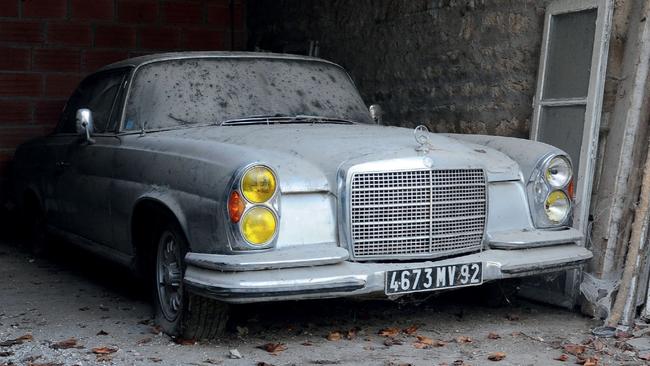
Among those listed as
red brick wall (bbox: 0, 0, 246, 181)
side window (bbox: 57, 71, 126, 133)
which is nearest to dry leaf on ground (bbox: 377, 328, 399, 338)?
side window (bbox: 57, 71, 126, 133)

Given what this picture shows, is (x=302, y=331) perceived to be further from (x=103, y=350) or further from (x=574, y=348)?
A: (x=574, y=348)

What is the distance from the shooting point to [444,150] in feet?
16.5

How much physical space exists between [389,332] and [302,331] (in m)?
0.49

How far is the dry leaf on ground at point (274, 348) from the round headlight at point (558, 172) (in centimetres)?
178

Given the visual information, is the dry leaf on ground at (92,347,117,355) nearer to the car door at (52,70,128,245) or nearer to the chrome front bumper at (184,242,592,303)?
the chrome front bumper at (184,242,592,303)

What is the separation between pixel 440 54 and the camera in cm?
741

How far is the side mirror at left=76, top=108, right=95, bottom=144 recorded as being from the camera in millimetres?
6090

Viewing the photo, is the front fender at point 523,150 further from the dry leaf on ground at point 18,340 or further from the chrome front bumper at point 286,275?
the dry leaf on ground at point 18,340

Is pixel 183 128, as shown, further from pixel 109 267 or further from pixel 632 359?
pixel 632 359

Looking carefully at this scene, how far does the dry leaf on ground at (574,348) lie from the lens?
15.8 ft

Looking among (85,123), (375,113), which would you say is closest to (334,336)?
(375,113)

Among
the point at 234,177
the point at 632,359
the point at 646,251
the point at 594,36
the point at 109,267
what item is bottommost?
the point at 109,267

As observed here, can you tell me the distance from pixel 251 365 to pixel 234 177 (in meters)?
0.92

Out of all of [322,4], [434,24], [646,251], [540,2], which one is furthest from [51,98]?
[646,251]
